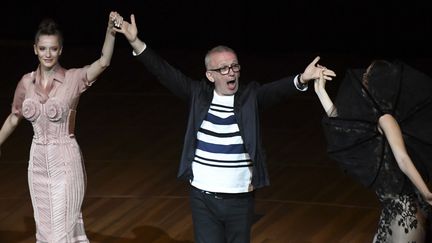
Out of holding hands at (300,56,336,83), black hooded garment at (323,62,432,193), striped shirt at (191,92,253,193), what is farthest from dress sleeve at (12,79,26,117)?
black hooded garment at (323,62,432,193)

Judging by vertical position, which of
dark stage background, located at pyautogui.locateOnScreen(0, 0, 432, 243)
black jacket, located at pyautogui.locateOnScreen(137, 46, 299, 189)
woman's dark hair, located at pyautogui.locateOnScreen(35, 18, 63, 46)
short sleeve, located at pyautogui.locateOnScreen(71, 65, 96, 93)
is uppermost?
woman's dark hair, located at pyautogui.locateOnScreen(35, 18, 63, 46)

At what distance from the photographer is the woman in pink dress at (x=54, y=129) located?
6.53 meters

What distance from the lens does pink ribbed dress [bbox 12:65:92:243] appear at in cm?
657

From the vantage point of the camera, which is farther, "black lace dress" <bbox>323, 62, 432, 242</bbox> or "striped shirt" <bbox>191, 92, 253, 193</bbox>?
"striped shirt" <bbox>191, 92, 253, 193</bbox>

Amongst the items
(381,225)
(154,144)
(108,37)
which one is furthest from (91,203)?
(381,225)

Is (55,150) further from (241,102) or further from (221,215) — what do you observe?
(241,102)

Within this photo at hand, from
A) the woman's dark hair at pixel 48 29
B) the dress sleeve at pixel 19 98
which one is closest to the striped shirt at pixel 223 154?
the woman's dark hair at pixel 48 29

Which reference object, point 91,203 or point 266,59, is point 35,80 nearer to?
point 91,203

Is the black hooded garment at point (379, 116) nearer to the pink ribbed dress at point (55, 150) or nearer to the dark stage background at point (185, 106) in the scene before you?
the pink ribbed dress at point (55, 150)

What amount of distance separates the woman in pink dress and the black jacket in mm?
431

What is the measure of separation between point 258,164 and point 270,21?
270 inches

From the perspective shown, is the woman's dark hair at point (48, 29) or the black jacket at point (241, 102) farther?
the woman's dark hair at point (48, 29)

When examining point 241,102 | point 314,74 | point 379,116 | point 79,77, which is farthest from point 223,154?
point 79,77

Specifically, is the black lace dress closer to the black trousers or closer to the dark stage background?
the black trousers
